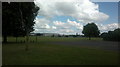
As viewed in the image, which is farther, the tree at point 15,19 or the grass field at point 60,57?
the tree at point 15,19

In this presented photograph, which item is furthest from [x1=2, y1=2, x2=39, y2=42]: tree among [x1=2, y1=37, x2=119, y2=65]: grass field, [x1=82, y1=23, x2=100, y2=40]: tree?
[x1=82, y1=23, x2=100, y2=40]: tree

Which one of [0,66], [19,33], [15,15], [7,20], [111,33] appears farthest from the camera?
[111,33]

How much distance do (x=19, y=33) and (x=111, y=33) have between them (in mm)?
30931

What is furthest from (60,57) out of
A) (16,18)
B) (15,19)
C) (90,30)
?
(90,30)

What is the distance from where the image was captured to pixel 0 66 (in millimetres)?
7918

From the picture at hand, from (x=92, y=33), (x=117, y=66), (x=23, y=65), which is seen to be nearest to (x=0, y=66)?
(x=23, y=65)

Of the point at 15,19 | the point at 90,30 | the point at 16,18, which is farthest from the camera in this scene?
the point at 90,30

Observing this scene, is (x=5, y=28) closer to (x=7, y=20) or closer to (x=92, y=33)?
(x=7, y=20)

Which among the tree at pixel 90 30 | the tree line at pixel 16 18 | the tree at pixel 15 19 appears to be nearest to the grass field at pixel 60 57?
the tree line at pixel 16 18

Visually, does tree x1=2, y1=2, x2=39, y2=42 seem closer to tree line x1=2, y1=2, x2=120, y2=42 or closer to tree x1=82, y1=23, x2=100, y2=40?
tree line x1=2, y1=2, x2=120, y2=42

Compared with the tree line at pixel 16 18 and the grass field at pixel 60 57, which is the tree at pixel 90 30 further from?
the grass field at pixel 60 57

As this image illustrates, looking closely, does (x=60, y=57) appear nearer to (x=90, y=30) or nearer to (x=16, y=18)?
(x=16, y=18)

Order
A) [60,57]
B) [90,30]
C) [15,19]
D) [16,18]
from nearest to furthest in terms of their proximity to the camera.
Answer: [60,57] → [16,18] → [15,19] → [90,30]

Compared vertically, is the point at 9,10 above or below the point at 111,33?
above
